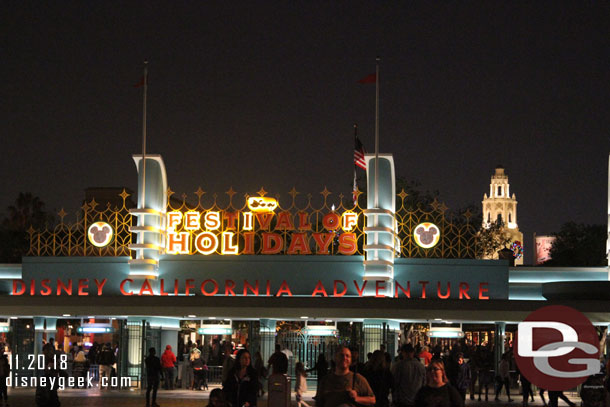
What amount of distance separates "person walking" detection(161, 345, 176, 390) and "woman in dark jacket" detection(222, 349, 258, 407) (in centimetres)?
1809

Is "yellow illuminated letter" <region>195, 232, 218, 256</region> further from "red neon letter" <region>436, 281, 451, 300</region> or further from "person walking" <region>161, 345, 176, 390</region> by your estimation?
"red neon letter" <region>436, 281, 451, 300</region>

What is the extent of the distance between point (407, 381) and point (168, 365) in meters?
18.2

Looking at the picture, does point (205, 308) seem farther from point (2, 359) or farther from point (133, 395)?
point (2, 359)

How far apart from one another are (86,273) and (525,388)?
18.3 meters

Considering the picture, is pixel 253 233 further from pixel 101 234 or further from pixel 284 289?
pixel 101 234

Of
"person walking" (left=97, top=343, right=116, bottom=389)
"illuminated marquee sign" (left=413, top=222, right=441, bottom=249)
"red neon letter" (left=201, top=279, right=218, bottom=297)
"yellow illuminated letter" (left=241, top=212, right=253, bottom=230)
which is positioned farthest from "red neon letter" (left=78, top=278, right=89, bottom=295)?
"illuminated marquee sign" (left=413, top=222, right=441, bottom=249)

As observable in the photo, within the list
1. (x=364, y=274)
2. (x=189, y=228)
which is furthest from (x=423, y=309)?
(x=189, y=228)

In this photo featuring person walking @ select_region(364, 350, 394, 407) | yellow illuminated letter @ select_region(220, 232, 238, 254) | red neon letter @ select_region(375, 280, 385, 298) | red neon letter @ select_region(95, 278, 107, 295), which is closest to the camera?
person walking @ select_region(364, 350, 394, 407)

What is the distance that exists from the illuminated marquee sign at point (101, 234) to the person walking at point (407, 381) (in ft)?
80.1

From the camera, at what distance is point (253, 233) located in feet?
132

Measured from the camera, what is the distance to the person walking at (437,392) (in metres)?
13.4

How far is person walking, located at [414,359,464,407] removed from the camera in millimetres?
13360

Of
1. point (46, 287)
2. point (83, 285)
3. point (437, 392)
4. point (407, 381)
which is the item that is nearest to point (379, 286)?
point (83, 285)

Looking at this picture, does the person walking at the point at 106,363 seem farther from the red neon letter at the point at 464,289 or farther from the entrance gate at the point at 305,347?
the red neon letter at the point at 464,289
